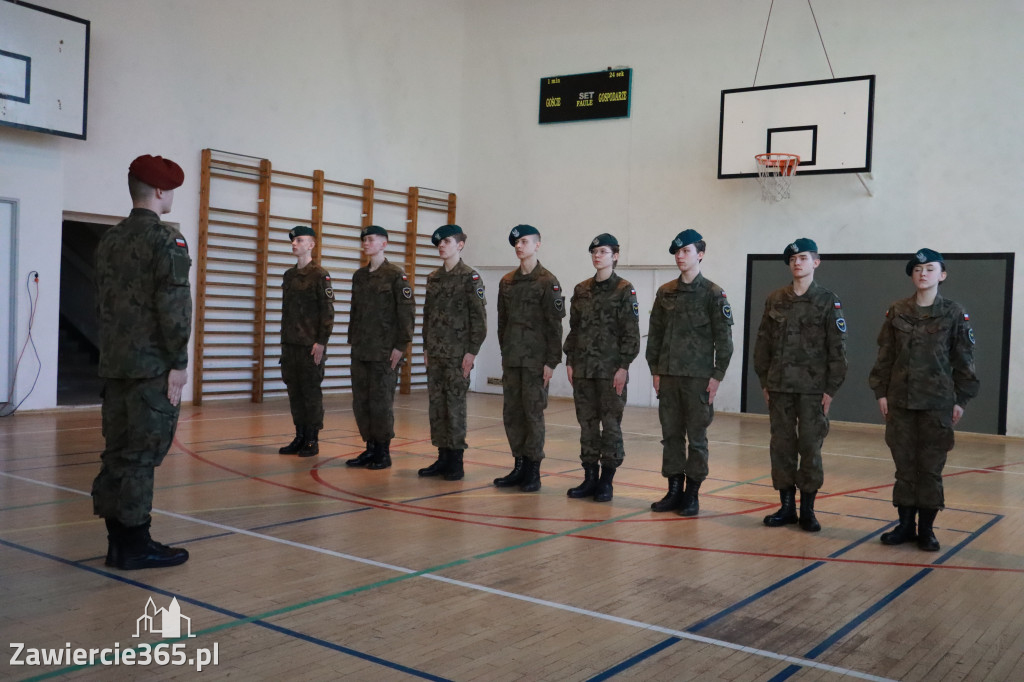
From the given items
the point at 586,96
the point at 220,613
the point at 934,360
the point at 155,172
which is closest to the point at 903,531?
the point at 934,360

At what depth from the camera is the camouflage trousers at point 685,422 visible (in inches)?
210

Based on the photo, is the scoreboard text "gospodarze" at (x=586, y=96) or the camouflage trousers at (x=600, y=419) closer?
the camouflage trousers at (x=600, y=419)

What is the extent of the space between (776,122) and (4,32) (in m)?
8.35

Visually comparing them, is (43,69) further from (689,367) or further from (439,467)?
(689,367)

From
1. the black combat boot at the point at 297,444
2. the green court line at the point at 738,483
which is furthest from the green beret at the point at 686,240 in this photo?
the black combat boot at the point at 297,444

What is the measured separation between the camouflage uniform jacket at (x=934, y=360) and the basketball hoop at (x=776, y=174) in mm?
6223

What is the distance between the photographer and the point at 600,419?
18.9 feet

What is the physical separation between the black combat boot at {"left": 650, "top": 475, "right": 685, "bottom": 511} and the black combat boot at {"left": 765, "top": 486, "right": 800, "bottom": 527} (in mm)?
554

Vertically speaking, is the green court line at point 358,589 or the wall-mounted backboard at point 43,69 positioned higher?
→ the wall-mounted backboard at point 43,69

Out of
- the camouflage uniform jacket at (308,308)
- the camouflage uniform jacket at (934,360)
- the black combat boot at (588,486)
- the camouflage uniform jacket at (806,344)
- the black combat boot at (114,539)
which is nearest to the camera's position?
the black combat boot at (114,539)

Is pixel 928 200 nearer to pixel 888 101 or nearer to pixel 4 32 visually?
pixel 888 101

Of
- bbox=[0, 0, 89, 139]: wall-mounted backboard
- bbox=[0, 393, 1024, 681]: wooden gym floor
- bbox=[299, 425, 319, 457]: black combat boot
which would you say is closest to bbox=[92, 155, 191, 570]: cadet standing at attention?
bbox=[0, 393, 1024, 681]: wooden gym floor

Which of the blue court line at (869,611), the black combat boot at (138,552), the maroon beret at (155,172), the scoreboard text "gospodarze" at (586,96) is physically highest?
the scoreboard text "gospodarze" at (586,96)

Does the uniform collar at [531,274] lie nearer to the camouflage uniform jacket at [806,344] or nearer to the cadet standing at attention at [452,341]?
the cadet standing at attention at [452,341]
